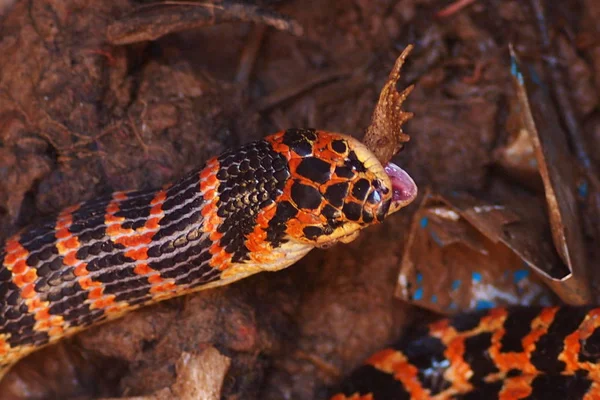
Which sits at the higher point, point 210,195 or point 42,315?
point 210,195

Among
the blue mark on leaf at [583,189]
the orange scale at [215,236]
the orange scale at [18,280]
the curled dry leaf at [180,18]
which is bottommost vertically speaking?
the blue mark on leaf at [583,189]

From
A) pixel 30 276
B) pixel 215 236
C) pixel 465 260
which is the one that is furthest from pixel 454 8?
pixel 30 276

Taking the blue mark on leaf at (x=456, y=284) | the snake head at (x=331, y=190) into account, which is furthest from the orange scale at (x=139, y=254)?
the blue mark on leaf at (x=456, y=284)

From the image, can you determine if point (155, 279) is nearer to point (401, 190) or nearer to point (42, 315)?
Result: point (42, 315)

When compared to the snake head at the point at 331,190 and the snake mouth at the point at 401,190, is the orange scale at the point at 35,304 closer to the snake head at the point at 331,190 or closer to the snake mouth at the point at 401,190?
the snake head at the point at 331,190

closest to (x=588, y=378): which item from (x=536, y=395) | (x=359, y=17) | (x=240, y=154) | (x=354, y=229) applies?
(x=536, y=395)
